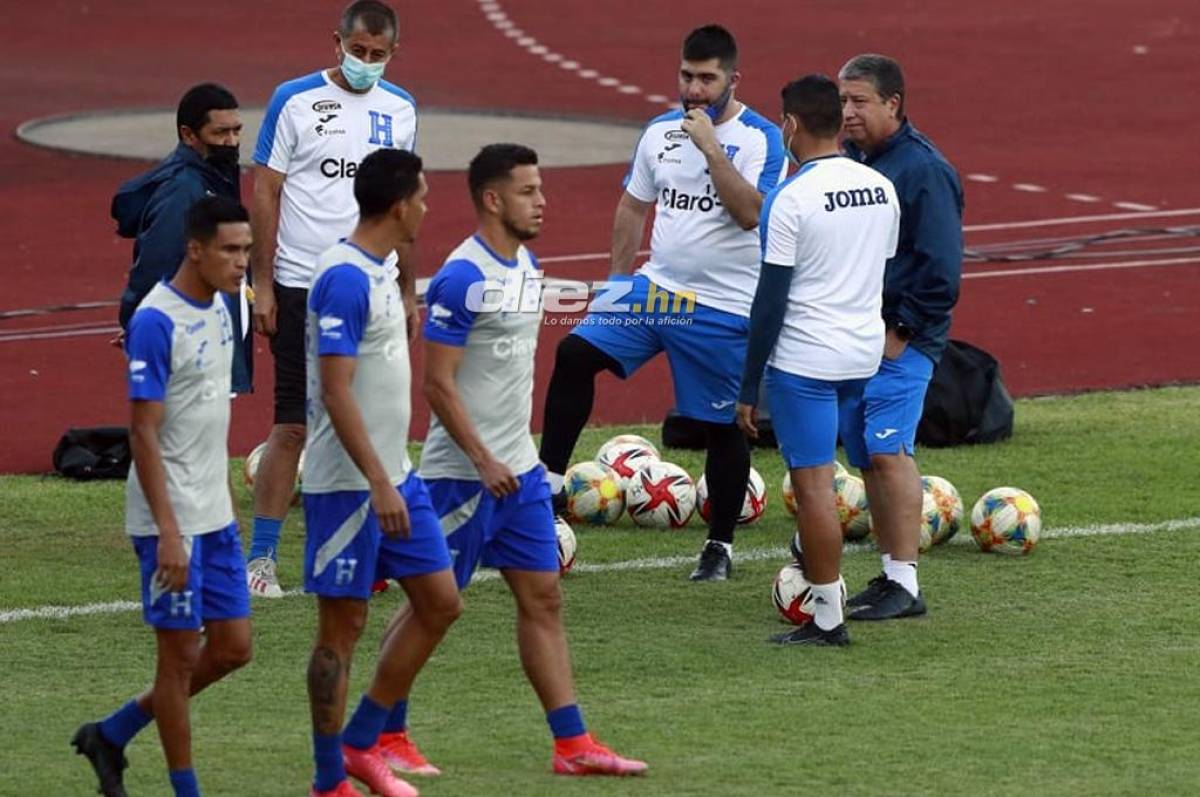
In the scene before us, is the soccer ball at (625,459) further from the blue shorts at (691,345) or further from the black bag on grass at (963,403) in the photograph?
the black bag on grass at (963,403)

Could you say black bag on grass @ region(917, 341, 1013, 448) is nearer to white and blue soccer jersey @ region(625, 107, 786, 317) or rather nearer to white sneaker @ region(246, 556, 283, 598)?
white and blue soccer jersey @ region(625, 107, 786, 317)

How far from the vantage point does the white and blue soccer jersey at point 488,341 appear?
824 centimetres

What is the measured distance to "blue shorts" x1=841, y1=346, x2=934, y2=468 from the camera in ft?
34.7

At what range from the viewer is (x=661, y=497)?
1240 centimetres

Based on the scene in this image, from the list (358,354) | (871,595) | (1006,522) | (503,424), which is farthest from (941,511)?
(358,354)

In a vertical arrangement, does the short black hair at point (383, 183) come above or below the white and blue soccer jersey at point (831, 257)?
above

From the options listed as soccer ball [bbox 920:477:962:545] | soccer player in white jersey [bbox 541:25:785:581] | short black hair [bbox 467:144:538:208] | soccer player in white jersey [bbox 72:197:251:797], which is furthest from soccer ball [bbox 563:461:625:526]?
soccer player in white jersey [bbox 72:197:251:797]

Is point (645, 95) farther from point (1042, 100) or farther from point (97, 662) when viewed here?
point (97, 662)

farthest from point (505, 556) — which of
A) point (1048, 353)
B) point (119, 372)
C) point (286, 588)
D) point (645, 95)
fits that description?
point (645, 95)

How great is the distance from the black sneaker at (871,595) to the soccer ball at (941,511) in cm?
114

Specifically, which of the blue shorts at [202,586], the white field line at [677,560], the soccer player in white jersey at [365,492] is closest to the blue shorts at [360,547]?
the soccer player in white jersey at [365,492]

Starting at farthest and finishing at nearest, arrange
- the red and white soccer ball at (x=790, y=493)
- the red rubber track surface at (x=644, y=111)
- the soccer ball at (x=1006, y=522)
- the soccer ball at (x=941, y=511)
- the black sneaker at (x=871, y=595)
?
1. the red rubber track surface at (x=644, y=111)
2. the red and white soccer ball at (x=790, y=493)
3. the soccer ball at (x=941, y=511)
4. the soccer ball at (x=1006, y=522)
5. the black sneaker at (x=871, y=595)

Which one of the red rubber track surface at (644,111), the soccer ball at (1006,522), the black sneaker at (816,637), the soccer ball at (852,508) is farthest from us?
the red rubber track surface at (644,111)

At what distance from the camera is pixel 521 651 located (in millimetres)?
8383
